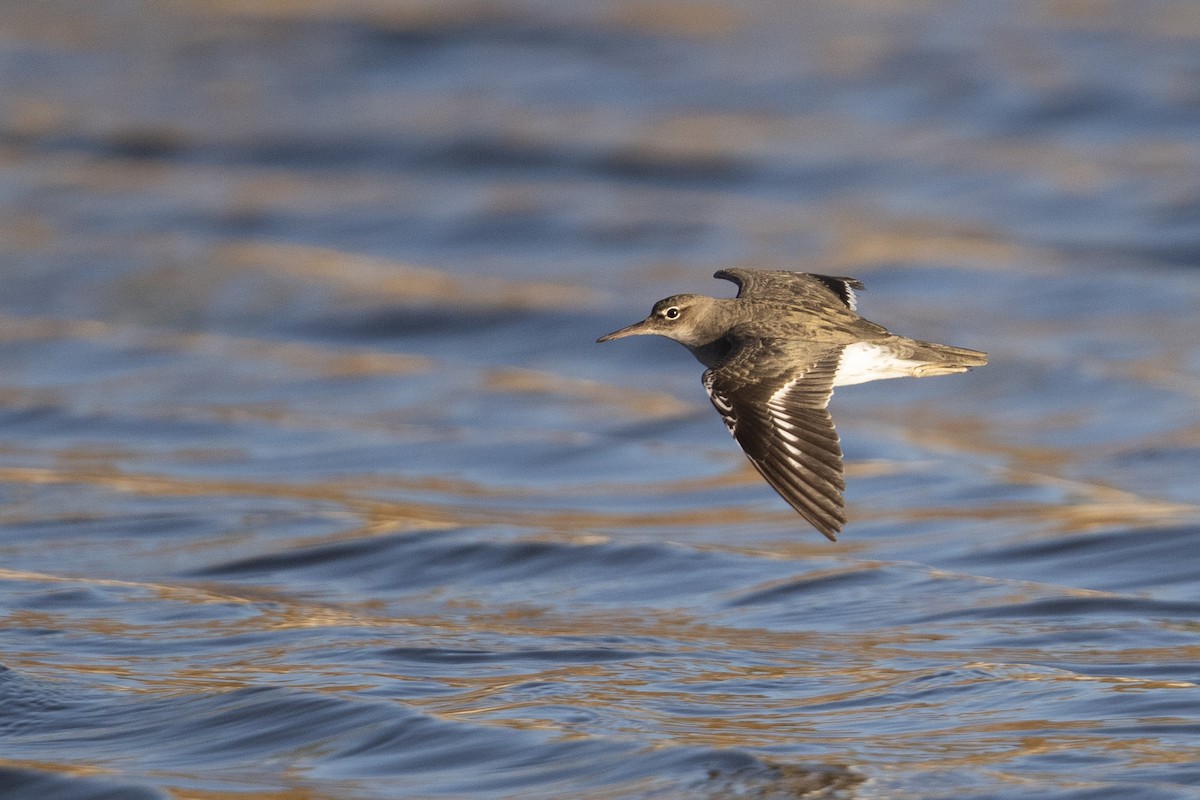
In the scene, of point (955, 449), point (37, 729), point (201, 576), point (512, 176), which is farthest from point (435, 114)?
point (37, 729)

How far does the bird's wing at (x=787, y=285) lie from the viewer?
35.2 ft

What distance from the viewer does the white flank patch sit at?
9625 mm

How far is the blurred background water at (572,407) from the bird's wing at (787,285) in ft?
5.42

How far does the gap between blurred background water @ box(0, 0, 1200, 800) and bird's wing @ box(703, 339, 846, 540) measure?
1.07m

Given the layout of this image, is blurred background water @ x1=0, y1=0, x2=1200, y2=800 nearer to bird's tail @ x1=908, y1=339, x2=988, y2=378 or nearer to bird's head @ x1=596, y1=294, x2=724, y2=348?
bird's tail @ x1=908, y1=339, x2=988, y2=378

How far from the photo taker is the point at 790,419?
876cm

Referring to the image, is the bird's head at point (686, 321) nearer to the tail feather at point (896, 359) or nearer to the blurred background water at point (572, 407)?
the tail feather at point (896, 359)

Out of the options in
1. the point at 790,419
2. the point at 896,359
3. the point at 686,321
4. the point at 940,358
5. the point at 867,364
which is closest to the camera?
the point at 790,419

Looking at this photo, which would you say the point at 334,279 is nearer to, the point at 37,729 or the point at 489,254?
the point at 489,254

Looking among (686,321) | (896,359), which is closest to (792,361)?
(896,359)

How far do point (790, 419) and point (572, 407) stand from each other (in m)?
6.75

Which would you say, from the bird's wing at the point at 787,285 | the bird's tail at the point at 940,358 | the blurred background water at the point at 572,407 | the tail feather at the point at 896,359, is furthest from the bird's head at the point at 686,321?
the blurred background water at the point at 572,407

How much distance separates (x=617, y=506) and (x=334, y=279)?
637 cm

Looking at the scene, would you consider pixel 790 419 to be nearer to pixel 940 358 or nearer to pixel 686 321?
pixel 940 358
